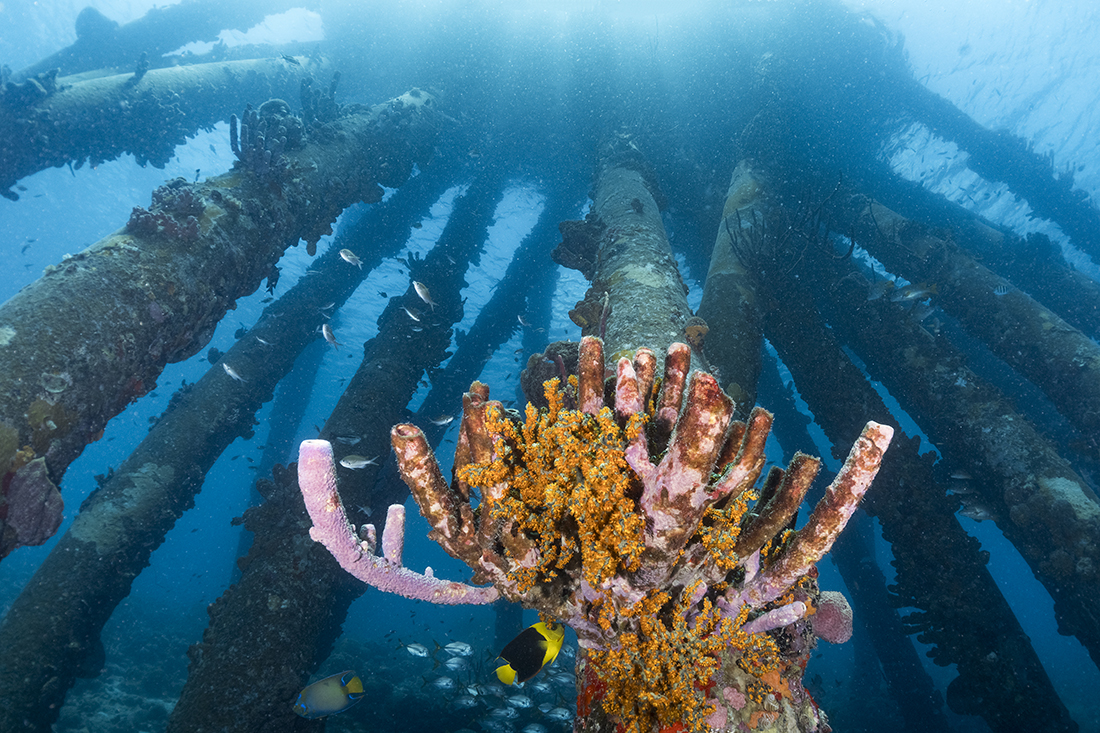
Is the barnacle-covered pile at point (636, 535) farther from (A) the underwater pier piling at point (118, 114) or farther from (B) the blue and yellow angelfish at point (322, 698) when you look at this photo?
(A) the underwater pier piling at point (118, 114)

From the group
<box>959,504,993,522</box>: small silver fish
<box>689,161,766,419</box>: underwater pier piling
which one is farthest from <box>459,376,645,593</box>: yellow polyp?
<box>959,504,993,522</box>: small silver fish

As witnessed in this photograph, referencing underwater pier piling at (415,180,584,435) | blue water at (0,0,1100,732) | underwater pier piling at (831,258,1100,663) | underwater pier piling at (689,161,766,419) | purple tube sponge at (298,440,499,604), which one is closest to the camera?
purple tube sponge at (298,440,499,604)

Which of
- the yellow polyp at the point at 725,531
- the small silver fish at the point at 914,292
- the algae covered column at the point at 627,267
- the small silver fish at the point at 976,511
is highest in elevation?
the yellow polyp at the point at 725,531

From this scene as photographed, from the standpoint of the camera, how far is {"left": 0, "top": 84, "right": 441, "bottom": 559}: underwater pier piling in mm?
3342

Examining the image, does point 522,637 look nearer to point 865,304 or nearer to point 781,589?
point 781,589

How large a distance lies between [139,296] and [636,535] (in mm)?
5003

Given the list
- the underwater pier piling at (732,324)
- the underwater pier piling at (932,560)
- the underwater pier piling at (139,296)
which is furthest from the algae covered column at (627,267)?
the underwater pier piling at (139,296)

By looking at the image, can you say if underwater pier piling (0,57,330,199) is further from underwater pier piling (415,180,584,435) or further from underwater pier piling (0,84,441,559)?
underwater pier piling (415,180,584,435)

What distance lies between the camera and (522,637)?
3006 millimetres

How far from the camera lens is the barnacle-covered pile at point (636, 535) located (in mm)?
1717

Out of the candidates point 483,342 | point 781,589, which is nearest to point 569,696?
point 483,342

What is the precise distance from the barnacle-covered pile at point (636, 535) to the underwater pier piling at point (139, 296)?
3.35 metres

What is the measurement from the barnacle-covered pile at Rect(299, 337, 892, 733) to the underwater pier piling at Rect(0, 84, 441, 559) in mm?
3349

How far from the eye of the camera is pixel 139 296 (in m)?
4.08
